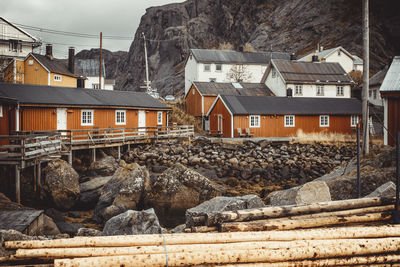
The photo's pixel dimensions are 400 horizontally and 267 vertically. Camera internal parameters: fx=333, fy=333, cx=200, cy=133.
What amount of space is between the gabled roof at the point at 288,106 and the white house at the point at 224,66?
19.7 meters

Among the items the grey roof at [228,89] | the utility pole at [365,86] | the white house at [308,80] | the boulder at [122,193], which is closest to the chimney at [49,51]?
the grey roof at [228,89]

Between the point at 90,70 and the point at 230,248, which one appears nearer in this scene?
the point at 230,248

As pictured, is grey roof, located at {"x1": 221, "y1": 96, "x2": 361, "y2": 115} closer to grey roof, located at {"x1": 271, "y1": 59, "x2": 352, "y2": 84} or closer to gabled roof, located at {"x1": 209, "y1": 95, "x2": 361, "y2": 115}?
gabled roof, located at {"x1": 209, "y1": 95, "x2": 361, "y2": 115}

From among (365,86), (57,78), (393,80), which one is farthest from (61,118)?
(57,78)

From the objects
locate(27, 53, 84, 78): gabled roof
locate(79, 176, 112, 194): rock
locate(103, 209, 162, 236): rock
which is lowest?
locate(79, 176, 112, 194): rock

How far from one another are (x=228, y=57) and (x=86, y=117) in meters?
34.2

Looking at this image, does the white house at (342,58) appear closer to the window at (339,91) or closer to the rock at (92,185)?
the window at (339,91)

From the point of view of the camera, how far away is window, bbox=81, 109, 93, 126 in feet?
84.8

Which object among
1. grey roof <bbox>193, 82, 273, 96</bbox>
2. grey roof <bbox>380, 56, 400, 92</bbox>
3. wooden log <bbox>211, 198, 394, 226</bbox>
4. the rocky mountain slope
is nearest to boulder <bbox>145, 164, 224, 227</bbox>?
wooden log <bbox>211, 198, 394, 226</bbox>

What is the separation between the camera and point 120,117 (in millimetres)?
→ 28703

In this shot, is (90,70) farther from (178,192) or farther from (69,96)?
(178,192)

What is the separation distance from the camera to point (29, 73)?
43.3m

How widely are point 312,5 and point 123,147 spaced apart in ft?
247

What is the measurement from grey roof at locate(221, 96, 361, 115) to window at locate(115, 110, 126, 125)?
9982 millimetres
